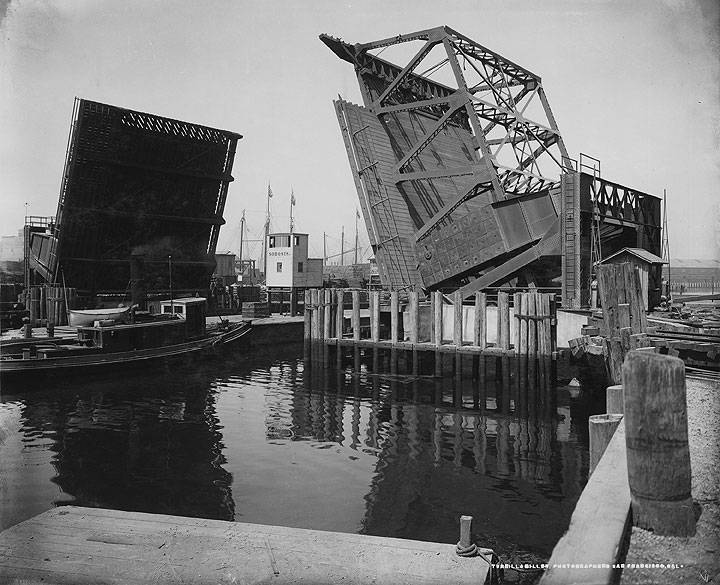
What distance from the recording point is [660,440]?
13.0 ft

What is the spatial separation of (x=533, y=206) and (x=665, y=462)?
1739 cm

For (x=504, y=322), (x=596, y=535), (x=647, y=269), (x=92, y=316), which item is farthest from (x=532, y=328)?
(x=92, y=316)

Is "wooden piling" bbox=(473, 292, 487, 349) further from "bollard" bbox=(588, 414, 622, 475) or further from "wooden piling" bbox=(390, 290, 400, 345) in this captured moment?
"bollard" bbox=(588, 414, 622, 475)

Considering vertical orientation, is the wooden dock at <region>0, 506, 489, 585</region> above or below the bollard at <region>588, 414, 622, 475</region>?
below

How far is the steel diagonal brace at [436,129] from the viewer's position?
22.2 meters

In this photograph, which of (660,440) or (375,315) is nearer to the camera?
(660,440)

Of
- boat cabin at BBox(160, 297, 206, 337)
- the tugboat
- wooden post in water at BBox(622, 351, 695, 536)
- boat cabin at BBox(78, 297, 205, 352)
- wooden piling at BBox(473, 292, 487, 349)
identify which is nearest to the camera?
wooden post in water at BBox(622, 351, 695, 536)

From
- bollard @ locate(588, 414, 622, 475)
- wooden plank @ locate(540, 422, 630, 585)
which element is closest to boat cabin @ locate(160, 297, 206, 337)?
bollard @ locate(588, 414, 622, 475)

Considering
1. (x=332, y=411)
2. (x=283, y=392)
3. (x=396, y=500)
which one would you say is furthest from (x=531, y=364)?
(x=396, y=500)

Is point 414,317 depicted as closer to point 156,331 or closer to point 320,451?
point 320,451

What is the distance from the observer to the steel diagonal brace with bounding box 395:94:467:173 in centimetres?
2225

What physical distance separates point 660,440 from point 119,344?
63.8 feet

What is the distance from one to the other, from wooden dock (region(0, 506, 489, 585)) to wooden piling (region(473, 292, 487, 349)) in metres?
12.6

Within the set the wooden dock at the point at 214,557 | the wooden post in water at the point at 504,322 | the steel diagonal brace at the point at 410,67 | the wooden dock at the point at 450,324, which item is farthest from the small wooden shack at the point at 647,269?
the wooden dock at the point at 214,557
